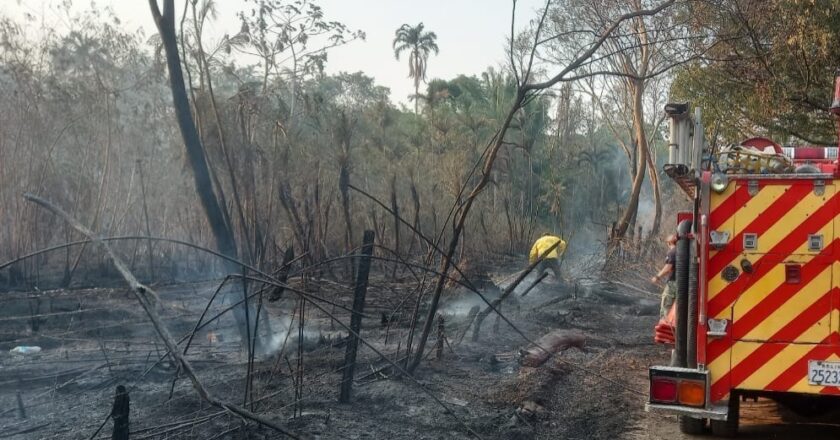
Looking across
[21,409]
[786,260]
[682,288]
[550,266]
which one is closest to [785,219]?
[786,260]

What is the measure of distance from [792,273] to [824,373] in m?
0.68

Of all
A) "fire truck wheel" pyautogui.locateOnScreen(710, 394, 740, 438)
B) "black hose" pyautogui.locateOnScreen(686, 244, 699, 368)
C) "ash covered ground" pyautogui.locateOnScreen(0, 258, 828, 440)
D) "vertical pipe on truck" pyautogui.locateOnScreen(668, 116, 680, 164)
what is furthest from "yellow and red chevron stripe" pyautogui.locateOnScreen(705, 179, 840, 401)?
"ash covered ground" pyautogui.locateOnScreen(0, 258, 828, 440)

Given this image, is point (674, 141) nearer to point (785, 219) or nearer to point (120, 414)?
point (785, 219)

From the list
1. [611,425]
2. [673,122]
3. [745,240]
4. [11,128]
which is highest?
[11,128]

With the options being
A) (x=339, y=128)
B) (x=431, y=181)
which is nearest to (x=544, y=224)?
(x=431, y=181)

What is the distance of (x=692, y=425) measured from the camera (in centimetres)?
632

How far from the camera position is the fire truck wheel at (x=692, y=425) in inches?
248

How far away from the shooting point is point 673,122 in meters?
5.25

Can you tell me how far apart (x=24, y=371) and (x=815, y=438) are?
25.5ft

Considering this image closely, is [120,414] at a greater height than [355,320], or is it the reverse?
[355,320]

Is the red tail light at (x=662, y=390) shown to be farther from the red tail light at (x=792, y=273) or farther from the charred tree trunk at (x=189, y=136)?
the charred tree trunk at (x=189, y=136)

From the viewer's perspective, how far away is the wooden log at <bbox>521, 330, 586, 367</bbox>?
904 centimetres

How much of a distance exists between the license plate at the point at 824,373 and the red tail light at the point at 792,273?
0.55 m

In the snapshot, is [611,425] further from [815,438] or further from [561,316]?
[561,316]
